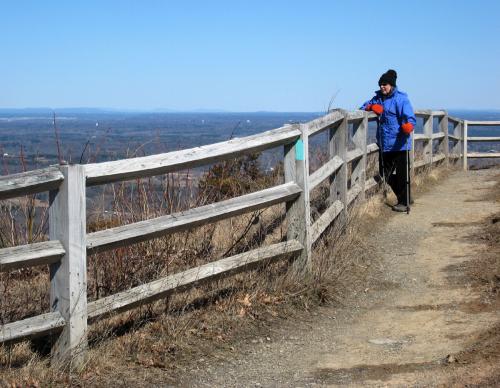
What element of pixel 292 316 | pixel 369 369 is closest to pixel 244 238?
pixel 292 316

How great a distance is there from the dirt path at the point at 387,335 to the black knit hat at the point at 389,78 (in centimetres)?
269

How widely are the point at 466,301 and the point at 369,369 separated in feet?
6.02

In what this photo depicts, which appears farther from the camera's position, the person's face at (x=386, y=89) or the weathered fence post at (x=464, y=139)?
the weathered fence post at (x=464, y=139)

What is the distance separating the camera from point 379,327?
6.47m

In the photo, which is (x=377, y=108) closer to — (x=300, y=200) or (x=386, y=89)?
(x=386, y=89)

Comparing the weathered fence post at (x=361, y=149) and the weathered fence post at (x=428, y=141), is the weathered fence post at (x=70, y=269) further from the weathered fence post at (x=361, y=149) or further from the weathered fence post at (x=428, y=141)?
the weathered fence post at (x=428, y=141)

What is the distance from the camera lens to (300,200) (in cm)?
719

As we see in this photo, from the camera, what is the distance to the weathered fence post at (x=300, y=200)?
23.4 feet

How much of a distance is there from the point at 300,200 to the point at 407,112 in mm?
4561

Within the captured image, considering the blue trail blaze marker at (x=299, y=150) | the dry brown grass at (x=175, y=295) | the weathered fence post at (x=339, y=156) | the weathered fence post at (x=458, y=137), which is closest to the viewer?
the dry brown grass at (x=175, y=295)

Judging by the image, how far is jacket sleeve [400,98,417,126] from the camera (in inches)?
446

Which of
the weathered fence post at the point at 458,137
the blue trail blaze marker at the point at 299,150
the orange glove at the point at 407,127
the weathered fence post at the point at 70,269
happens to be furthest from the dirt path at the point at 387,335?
the weathered fence post at the point at 458,137

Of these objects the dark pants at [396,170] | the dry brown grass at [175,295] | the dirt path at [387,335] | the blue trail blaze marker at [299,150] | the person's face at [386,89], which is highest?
the person's face at [386,89]

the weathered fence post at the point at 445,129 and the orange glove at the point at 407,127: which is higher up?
the orange glove at the point at 407,127
